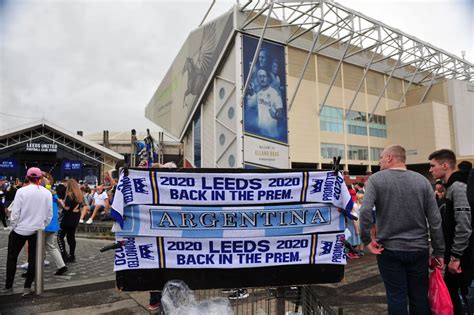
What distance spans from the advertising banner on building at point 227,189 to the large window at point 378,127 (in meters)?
35.7

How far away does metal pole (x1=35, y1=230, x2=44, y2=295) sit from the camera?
5.03m

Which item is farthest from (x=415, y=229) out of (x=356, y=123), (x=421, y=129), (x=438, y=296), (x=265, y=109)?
(x=421, y=129)

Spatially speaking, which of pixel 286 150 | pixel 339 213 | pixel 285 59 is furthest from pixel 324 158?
pixel 339 213

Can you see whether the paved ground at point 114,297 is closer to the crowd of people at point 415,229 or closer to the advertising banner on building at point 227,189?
the crowd of people at point 415,229

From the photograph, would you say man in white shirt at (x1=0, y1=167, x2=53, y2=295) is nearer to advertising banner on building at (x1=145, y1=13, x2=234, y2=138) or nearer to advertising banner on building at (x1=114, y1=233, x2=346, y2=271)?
advertising banner on building at (x1=114, y1=233, x2=346, y2=271)

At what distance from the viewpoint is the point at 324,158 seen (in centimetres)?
3203

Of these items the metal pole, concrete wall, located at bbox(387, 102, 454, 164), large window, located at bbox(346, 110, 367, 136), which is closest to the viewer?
the metal pole

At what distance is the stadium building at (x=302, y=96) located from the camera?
25266mm

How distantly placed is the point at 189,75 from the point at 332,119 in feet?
50.3

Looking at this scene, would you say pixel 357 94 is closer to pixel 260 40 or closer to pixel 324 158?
pixel 324 158

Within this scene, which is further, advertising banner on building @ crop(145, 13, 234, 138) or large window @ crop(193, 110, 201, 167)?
large window @ crop(193, 110, 201, 167)

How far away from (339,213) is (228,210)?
3.97 ft

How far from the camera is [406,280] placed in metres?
3.21

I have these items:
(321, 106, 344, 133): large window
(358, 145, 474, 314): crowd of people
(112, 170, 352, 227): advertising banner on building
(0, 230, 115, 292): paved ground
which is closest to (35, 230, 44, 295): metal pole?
(0, 230, 115, 292): paved ground
